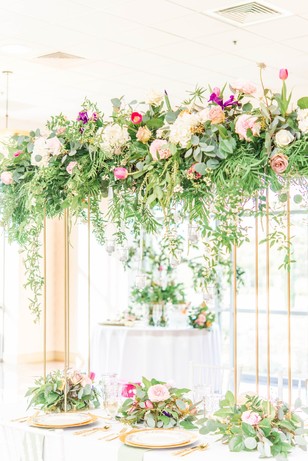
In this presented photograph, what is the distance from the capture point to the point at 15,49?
273 inches

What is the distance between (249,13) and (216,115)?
2.90 meters

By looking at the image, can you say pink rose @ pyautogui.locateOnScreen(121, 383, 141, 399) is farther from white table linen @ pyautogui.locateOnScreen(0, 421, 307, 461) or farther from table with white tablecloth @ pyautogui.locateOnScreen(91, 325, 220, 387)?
table with white tablecloth @ pyautogui.locateOnScreen(91, 325, 220, 387)

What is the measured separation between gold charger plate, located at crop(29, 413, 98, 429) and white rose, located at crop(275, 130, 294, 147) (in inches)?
64.4

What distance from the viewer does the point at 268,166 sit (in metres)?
3.34

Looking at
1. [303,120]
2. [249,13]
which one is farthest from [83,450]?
[249,13]

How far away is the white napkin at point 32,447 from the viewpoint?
3.28 metres

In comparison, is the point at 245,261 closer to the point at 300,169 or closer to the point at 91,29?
the point at 91,29

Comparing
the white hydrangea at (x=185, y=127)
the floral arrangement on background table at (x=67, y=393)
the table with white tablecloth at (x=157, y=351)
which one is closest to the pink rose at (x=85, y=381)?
the floral arrangement on background table at (x=67, y=393)

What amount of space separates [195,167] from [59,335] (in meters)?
9.01

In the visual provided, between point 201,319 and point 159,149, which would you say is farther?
point 201,319

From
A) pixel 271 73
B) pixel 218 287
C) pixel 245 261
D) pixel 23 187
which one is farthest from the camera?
pixel 245 261

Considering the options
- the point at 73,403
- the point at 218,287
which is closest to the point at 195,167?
the point at 73,403

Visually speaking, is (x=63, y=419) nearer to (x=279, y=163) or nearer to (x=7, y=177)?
(x=7, y=177)

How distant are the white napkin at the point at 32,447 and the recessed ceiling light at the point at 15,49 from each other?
4.27 metres
